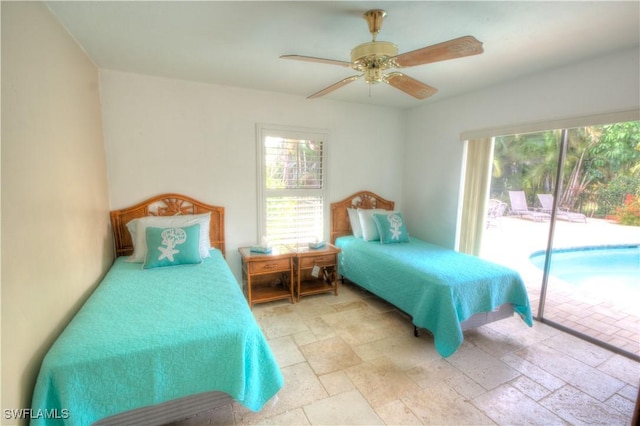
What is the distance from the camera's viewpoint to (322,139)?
3.69 m

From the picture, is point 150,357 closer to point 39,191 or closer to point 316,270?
point 39,191

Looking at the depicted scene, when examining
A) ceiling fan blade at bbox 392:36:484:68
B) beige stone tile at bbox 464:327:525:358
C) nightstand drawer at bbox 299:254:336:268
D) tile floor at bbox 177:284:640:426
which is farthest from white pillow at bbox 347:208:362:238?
ceiling fan blade at bbox 392:36:484:68

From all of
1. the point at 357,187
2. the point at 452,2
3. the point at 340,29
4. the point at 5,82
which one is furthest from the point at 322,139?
the point at 5,82

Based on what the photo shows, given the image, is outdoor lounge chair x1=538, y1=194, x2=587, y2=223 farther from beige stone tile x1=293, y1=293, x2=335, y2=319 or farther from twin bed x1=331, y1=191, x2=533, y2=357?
beige stone tile x1=293, y1=293, x2=335, y2=319

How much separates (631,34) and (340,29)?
194 cm

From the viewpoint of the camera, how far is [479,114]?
10.5 feet

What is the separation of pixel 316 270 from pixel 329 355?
1214mm

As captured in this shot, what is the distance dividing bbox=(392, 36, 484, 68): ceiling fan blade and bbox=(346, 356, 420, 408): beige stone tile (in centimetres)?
209

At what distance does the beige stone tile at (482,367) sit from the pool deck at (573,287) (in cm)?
111

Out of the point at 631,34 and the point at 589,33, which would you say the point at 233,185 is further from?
the point at 631,34

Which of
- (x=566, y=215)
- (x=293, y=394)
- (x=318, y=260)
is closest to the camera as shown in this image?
(x=293, y=394)

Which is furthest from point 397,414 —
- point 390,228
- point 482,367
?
point 390,228

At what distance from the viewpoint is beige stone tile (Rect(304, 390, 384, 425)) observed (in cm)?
168

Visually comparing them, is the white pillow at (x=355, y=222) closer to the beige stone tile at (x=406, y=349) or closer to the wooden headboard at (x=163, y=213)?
the beige stone tile at (x=406, y=349)
